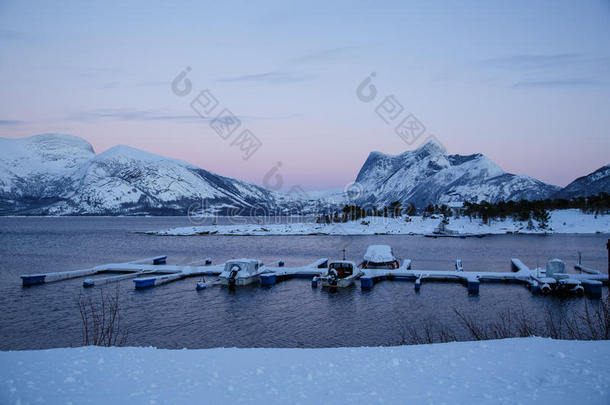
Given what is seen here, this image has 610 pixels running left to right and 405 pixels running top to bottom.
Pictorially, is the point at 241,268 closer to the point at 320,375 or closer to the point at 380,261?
the point at 380,261

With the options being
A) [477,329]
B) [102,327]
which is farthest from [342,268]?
[102,327]

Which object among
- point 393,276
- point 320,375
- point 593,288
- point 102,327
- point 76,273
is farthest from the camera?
point 76,273

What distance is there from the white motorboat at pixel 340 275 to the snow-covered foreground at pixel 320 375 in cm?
2487

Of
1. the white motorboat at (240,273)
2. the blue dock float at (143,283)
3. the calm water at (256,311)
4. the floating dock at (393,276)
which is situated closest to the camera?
the calm water at (256,311)

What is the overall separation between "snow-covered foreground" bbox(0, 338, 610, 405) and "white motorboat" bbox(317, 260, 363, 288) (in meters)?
24.9

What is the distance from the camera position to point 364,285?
1435 inches

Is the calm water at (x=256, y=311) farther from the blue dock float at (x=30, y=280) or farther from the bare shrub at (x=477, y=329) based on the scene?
the bare shrub at (x=477, y=329)

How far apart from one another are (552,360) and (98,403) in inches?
384

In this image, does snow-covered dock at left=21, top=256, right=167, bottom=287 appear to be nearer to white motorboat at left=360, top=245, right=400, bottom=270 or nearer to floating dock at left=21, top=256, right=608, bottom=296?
floating dock at left=21, top=256, right=608, bottom=296

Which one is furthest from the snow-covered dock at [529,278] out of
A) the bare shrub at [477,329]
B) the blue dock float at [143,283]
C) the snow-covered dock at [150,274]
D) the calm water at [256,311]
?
the blue dock float at [143,283]

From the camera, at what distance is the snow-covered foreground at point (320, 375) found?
8.18 meters

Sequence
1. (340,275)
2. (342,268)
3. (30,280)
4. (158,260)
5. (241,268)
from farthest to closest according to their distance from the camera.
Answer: (158,260) < (342,268) < (241,268) < (30,280) < (340,275)

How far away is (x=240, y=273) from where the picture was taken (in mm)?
38406

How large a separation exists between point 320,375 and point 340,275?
28.8m
